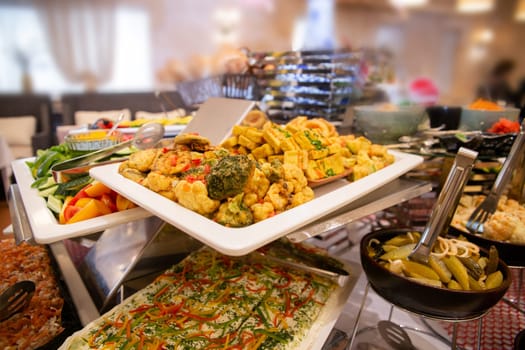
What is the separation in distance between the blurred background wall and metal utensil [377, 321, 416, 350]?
0.83 meters

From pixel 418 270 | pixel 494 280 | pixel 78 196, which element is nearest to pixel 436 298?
pixel 418 270

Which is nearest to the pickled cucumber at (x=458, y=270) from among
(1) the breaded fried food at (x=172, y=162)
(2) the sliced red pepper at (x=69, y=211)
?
(1) the breaded fried food at (x=172, y=162)

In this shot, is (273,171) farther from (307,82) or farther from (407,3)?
(307,82)

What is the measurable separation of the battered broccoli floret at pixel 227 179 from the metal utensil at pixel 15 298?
571 millimetres

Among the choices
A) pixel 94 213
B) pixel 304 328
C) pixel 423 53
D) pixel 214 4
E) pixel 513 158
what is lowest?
pixel 304 328

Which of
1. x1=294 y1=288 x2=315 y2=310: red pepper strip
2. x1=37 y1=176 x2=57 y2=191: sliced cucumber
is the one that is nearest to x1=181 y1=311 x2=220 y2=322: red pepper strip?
x1=294 y1=288 x2=315 y2=310: red pepper strip

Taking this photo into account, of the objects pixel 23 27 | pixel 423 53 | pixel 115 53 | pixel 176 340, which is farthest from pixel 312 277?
pixel 23 27

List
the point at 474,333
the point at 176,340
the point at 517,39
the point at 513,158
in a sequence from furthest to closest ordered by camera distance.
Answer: the point at 474,333 < the point at 513,158 < the point at 176,340 < the point at 517,39

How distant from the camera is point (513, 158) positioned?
37.0 inches

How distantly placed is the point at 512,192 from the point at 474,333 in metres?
0.57

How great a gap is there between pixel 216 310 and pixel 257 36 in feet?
2.50

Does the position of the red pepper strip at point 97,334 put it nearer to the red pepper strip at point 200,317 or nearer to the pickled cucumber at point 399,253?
the red pepper strip at point 200,317

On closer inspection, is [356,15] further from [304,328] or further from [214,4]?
[304,328]

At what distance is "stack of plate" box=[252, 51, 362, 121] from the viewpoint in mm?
1278
